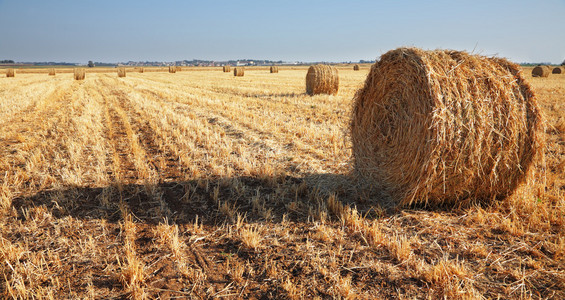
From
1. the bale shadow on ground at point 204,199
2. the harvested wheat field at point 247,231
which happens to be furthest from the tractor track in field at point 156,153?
the bale shadow on ground at point 204,199

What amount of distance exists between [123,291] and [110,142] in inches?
227

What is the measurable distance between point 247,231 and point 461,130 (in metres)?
2.73

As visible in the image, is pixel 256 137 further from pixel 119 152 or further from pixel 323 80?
pixel 323 80

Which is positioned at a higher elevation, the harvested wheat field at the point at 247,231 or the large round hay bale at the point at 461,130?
the large round hay bale at the point at 461,130

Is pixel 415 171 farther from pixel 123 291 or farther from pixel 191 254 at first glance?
pixel 123 291

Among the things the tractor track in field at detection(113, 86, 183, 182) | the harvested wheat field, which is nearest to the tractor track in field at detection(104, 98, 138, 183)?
the harvested wheat field

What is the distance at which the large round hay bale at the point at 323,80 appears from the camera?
1621cm

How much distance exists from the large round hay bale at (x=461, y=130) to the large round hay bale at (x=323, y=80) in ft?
38.5

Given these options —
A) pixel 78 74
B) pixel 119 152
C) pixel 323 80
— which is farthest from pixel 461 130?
pixel 78 74

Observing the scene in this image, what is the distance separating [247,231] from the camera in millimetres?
3672

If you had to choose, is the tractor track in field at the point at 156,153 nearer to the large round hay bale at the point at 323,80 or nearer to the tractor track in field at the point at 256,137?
the tractor track in field at the point at 256,137

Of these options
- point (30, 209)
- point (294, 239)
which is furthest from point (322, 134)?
point (30, 209)

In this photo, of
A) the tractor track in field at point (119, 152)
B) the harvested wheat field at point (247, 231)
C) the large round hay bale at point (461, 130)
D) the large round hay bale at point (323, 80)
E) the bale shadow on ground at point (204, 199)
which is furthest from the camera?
the large round hay bale at point (323, 80)

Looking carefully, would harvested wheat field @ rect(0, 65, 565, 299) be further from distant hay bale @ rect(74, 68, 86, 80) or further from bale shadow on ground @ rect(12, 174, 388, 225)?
distant hay bale @ rect(74, 68, 86, 80)
